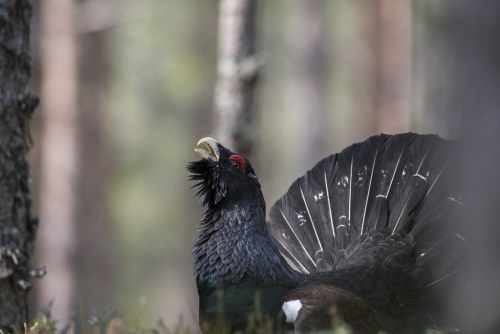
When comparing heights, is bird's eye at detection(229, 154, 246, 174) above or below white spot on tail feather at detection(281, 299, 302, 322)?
above

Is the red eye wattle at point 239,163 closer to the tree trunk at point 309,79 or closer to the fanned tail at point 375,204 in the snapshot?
the fanned tail at point 375,204

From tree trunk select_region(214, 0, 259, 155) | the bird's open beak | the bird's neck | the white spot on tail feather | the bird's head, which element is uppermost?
tree trunk select_region(214, 0, 259, 155)

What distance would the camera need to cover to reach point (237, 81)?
27.4 ft

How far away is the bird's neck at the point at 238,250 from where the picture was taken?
4594 mm

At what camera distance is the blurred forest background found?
9.16 meters

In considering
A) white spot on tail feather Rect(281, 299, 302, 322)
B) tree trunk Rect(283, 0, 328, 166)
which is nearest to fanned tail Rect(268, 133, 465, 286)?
white spot on tail feather Rect(281, 299, 302, 322)

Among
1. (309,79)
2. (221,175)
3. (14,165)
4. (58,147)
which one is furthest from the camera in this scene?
(58,147)

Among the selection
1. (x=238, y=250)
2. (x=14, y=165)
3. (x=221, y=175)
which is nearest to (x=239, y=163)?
(x=221, y=175)

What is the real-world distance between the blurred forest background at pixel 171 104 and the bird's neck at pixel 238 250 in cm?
36

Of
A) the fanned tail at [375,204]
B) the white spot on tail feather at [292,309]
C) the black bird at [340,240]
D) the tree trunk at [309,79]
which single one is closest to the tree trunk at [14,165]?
the black bird at [340,240]

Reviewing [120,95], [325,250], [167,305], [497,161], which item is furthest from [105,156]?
[497,161]

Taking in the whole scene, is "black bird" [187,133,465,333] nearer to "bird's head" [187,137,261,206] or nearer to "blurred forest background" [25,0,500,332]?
"bird's head" [187,137,261,206]

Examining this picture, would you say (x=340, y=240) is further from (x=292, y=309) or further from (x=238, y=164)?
(x=292, y=309)

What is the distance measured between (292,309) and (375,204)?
5.04 ft
